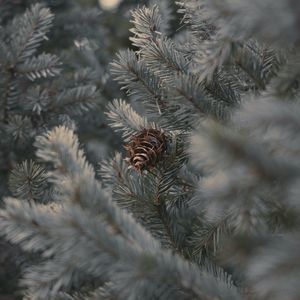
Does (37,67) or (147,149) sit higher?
(147,149)

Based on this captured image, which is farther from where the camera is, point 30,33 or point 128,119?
point 30,33

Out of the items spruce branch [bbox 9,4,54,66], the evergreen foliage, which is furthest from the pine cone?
spruce branch [bbox 9,4,54,66]

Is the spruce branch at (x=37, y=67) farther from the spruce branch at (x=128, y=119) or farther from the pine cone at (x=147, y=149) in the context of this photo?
the pine cone at (x=147, y=149)

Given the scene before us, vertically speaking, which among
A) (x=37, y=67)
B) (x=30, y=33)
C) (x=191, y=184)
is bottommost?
(x=37, y=67)

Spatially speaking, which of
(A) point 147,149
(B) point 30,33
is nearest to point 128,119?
(A) point 147,149

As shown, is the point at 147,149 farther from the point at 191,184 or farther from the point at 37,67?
the point at 37,67

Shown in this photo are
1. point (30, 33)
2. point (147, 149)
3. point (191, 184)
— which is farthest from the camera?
point (30, 33)

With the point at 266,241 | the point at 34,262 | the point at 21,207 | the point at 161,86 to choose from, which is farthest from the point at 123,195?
the point at 34,262

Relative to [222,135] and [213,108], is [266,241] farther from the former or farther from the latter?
[213,108]
